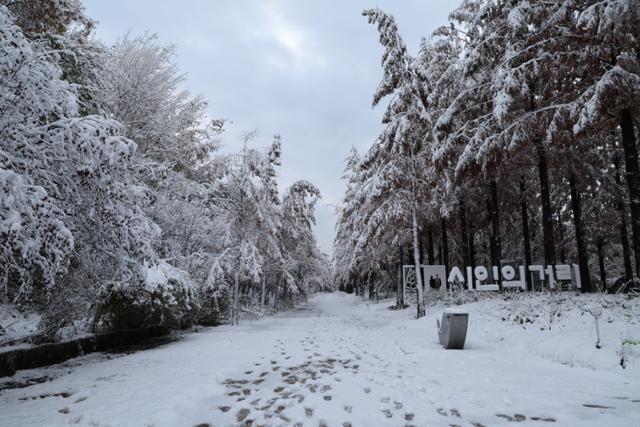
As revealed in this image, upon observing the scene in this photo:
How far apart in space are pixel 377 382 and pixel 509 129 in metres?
10.1

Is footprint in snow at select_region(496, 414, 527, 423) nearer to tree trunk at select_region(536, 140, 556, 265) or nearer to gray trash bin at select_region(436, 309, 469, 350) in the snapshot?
gray trash bin at select_region(436, 309, 469, 350)

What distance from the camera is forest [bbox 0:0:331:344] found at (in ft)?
17.4

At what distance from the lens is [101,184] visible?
6.14 meters

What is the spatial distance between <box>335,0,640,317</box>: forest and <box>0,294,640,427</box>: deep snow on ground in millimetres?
4596

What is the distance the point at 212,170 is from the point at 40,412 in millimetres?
14146

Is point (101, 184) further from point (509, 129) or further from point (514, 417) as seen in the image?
point (509, 129)

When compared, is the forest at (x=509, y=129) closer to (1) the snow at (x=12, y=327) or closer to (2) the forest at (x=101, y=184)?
(2) the forest at (x=101, y=184)

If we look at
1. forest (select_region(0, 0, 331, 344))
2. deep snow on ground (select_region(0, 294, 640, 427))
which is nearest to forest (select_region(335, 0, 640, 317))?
deep snow on ground (select_region(0, 294, 640, 427))

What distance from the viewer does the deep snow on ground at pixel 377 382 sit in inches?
182

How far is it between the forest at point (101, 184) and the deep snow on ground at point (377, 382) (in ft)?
5.63

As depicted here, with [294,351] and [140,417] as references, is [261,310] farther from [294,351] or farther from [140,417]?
[140,417]

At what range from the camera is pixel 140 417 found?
4578mm

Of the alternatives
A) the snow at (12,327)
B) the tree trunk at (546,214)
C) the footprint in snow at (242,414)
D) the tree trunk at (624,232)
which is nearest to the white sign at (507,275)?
the tree trunk at (546,214)

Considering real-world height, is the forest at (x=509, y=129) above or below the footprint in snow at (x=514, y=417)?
above
